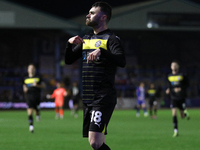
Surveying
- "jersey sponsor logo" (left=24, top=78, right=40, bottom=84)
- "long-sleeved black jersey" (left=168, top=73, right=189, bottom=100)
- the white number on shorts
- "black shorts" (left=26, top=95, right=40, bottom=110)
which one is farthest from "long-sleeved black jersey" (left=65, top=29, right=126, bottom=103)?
"jersey sponsor logo" (left=24, top=78, right=40, bottom=84)

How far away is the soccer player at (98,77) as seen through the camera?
613 centimetres

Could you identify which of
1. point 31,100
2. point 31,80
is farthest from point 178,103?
point 31,80

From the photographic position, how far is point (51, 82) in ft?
139

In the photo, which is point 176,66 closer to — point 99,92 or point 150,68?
point 99,92

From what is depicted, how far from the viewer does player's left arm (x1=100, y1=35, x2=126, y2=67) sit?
5.89 meters

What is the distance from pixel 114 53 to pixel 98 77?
16.2 inches

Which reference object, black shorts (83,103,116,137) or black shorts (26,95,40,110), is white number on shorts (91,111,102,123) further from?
black shorts (26,95,40,110)

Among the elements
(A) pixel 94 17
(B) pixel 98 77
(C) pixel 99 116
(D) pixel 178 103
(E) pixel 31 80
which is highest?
(A) pixel 94 17

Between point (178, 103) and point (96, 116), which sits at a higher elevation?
point (96, 116)

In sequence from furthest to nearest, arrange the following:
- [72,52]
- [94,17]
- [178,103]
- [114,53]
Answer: [178,103] < [72,52] < [94,17] < [114,53]

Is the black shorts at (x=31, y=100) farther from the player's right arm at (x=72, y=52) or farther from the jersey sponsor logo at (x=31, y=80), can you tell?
the player's right arm at (x=72, y=52)

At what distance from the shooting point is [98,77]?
6.21 m

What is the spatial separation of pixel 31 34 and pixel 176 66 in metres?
33.8

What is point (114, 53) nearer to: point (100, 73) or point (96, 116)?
point (100, 73)
